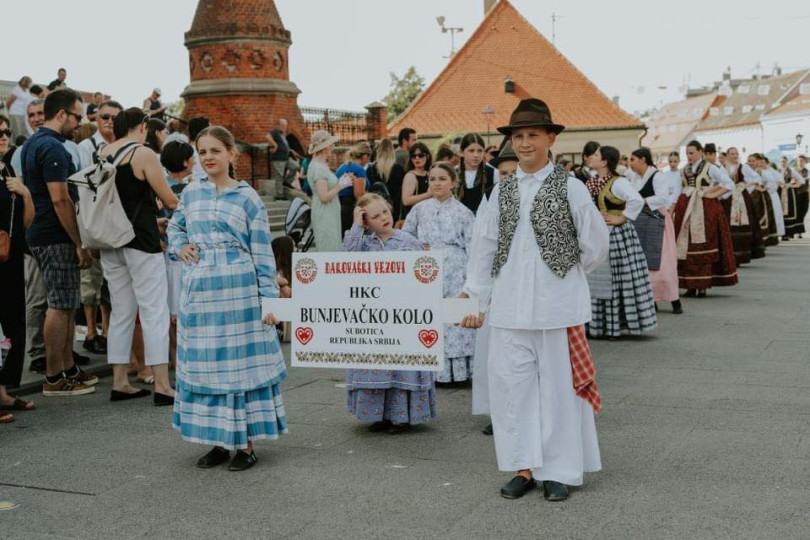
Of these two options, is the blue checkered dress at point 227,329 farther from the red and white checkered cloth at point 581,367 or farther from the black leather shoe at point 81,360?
the black leather shoe at point 81,360

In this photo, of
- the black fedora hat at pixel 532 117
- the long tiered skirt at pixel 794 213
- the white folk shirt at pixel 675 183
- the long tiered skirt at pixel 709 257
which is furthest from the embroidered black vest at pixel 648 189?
the long tiered skirt at pixel 794 213

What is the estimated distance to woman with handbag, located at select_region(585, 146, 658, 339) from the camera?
1078cm

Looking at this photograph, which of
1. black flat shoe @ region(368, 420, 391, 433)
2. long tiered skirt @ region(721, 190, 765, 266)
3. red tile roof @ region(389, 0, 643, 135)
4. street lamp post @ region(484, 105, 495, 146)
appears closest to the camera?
black flat shoe @ region(368, 420, 391, 433)

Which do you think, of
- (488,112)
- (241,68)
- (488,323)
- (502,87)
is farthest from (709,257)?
(502,87)

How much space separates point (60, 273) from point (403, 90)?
7013cm

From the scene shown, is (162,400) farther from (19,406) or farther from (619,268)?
(619,268)

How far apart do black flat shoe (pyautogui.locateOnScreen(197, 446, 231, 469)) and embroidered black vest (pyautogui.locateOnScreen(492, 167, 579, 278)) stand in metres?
2.01

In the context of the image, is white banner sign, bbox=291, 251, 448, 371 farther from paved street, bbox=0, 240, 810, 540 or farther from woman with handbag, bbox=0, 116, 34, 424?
woman with handbag, bbox=0, 116, 34, 424

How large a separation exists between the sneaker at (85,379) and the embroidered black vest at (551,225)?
4.46 m

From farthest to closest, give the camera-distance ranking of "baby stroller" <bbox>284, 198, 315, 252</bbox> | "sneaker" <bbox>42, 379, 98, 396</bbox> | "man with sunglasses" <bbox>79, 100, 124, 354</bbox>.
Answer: "baby stroller" <bbox>284, 198, 315, 252</bbox>
"man with sunglasses" <bbox>79, 100, 124, 354</bbox>
"sneaker" <bbox>42, 379, 98, 396</bbox>

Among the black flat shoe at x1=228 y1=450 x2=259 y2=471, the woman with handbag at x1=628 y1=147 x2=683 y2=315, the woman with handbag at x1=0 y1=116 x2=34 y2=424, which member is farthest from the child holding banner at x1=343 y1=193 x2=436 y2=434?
the woman with handbag at x1=628 y1=147 x2=683 y2=315

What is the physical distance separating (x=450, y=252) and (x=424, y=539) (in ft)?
13.1

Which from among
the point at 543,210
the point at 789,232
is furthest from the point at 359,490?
the point at 789,232

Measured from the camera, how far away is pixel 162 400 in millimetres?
7891
